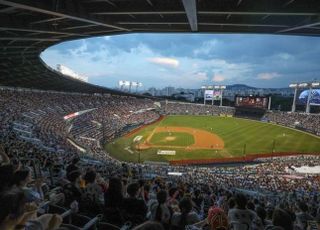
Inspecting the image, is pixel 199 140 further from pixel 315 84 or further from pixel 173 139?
pixel 315 84

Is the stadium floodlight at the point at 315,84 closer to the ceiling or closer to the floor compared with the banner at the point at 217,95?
closer to the ceiling

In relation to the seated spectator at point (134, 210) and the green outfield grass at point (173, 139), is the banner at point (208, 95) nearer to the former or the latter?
the green outfield grass at point (173, 139)

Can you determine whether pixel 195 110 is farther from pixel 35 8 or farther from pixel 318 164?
pixel 35 8

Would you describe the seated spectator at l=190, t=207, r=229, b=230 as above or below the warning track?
above

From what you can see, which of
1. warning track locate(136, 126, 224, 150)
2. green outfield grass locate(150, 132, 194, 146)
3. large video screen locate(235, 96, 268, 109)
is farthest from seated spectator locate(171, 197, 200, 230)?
large video screen locate(235, 96, 268, 109)

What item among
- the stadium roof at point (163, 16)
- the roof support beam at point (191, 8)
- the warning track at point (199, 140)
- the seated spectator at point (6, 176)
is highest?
the stadium roof at point (163, 16)

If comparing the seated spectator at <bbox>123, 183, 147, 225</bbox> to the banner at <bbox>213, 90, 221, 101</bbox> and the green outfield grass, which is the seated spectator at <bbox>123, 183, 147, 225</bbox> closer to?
the green outfield grass

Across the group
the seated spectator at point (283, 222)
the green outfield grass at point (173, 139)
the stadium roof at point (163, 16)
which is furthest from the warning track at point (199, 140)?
the seated spectator at point (283, 222)
